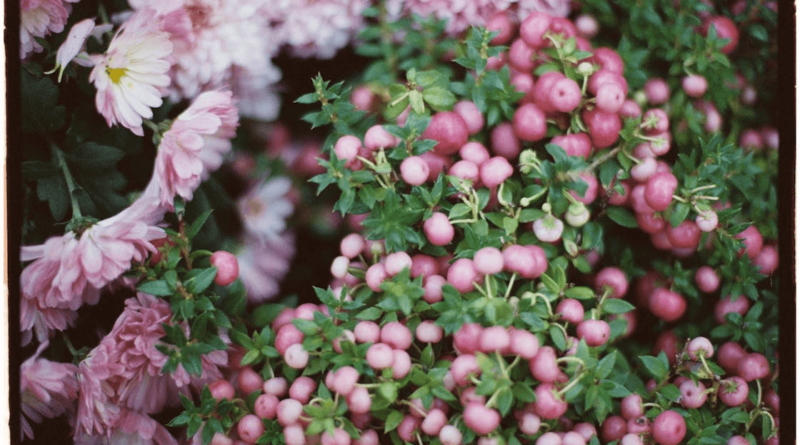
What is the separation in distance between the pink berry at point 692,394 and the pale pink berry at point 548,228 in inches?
11.8

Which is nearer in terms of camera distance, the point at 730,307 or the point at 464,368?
the point at 464,368

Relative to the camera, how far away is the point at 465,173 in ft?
3.19

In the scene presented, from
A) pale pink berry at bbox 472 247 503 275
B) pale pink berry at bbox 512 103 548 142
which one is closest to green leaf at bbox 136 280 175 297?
pale pink berry at bbox 472 247 503 275

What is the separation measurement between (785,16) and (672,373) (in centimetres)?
57

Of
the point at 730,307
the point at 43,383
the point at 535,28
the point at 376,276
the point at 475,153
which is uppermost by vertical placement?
the point at 535,28

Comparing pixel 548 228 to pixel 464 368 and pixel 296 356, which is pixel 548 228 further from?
pixel 296 356

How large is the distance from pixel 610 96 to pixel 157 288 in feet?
2.21

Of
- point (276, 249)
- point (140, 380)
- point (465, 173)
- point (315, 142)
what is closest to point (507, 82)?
point (465, 173)

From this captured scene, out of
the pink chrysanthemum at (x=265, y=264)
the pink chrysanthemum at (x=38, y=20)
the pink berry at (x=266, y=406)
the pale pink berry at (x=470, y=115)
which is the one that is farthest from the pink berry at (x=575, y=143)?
the pink chrysanthemum at (x=38, y=20)

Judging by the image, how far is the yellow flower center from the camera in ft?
3.49

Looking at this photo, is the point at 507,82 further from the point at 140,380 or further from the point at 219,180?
the point at 140,380

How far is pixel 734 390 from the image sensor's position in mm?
1030

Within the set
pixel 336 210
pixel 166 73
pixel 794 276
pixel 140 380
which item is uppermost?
pixel 166 73

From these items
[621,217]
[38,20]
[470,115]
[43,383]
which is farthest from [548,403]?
[38,20]
